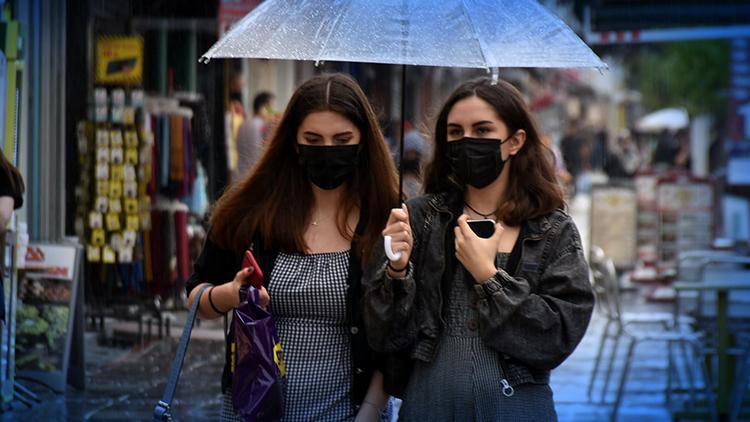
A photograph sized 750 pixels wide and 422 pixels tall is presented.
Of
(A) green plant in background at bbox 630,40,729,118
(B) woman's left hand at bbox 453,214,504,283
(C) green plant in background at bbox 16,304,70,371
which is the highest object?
(A) green plant in background at bbox 630,40,729,118

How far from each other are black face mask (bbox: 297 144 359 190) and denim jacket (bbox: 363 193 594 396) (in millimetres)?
263

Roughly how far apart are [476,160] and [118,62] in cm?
732

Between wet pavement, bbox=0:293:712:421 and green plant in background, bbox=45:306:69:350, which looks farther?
green plant in background, bbox=45:306:69:350

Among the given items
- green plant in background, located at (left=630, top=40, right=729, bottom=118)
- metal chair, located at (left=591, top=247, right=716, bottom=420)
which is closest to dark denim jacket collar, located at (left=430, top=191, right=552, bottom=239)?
metal chair, located at (left=591, top=247, right=716, bottom=420)

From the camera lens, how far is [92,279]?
34.3ft

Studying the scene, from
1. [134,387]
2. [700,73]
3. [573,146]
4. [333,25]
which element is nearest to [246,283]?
[333,25]

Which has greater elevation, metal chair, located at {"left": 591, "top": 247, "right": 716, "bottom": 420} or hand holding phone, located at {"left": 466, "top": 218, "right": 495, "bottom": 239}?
hand holding phone, located at {"left": 466, "top": 218, "right": 495, "bottom": 239}

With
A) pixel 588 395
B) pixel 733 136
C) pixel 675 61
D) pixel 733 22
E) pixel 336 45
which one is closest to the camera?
pixel 336 45

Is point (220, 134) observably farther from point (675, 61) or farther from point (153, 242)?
point (675, 61)

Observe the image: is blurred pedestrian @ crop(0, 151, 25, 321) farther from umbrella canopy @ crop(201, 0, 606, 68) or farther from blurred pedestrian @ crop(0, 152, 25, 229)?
umbrella canopy @ crop(201, 0, 606, 68)

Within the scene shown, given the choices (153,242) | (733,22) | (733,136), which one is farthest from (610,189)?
(153,242)

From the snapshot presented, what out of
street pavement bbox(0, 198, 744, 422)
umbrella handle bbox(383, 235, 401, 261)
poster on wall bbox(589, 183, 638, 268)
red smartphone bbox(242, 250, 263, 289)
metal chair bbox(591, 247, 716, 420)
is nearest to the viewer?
umbrella handle bbox(383, 235, 401, 261)

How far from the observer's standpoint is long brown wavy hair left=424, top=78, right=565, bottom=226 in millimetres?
3707

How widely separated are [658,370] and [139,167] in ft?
14.8
